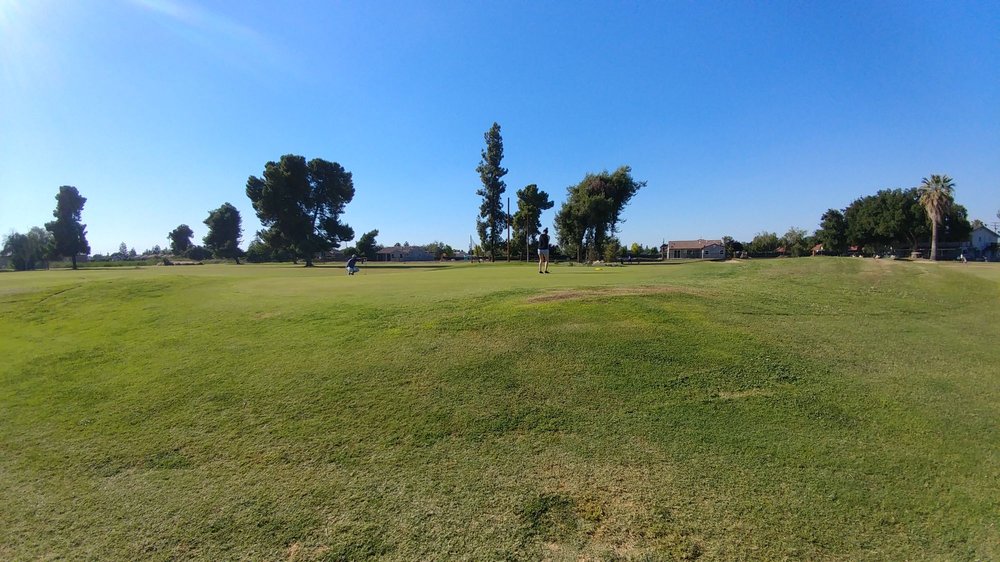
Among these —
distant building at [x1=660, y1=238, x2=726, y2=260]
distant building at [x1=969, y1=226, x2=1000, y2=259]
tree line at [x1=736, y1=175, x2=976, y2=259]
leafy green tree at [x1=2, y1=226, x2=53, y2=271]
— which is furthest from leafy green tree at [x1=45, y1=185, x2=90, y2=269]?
distant building at [x1=969, y1=226, x2=1000, y2=259]

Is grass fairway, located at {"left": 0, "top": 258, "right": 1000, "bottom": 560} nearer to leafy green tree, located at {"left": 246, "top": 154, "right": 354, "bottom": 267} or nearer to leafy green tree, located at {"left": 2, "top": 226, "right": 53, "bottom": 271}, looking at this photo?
leafy green tree, located at {"left": 246, "top": 154, "right": 354, "bottom": 267}

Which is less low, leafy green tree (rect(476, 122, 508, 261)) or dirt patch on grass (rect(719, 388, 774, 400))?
leafy green tree (rect(476, 122, 508, 261))

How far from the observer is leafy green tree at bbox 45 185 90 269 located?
67.4 meters

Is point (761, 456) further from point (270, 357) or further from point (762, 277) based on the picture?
point (762, 277)

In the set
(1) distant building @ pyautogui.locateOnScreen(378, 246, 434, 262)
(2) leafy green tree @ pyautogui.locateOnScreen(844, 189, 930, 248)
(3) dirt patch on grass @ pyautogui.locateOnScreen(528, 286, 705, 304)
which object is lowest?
(3) dirt patch on grass @ pyautogui.locateOnScreen(528, 286, 705, 304)

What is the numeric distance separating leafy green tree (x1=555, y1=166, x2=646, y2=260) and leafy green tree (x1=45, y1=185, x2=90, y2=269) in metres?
74.9

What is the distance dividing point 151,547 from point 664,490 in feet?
12.2

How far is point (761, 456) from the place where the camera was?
3.78 metres

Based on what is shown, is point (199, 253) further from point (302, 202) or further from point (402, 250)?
point (302, 202)

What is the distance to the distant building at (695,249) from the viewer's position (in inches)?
3593

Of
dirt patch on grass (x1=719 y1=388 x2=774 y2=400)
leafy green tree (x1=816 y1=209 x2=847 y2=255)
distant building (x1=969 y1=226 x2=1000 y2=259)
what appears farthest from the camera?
leafy green tree (x1=816 y1=209 x2=847 y2=255)

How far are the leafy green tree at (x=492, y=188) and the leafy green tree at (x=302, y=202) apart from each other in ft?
63.9

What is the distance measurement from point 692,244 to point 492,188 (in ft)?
178

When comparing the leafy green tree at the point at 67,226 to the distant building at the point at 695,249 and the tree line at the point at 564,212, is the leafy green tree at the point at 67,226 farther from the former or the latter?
the distant building at the point at 695,249
